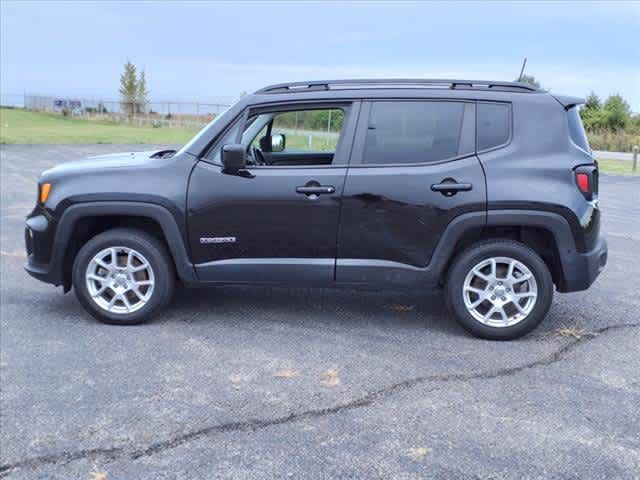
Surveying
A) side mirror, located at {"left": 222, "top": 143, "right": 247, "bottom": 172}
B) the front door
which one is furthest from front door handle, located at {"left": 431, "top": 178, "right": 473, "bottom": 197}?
side mirror, located at {"left": 222, "top": 143, "right": 247, "bottom": 172}

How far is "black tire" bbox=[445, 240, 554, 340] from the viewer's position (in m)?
4.87

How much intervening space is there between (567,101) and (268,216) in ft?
Result: 7.74

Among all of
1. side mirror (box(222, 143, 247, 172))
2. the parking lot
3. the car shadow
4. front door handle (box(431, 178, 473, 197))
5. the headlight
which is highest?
side mirror (box(222, 143, 247, 172))

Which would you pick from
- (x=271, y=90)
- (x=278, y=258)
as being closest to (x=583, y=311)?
(x=278, y=258)

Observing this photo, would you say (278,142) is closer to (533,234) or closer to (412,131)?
(412,131)

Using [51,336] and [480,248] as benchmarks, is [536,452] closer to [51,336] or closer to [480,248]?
[480,248]

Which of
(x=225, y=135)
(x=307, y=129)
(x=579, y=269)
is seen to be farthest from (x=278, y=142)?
(x=579, y=269)

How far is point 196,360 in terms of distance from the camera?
4504 mm

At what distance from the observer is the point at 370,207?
4945mm

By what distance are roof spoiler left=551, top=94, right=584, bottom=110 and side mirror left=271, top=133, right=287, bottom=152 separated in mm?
2283

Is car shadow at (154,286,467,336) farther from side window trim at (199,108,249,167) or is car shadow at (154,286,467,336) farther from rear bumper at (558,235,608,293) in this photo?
side window trim at (199,108,249,167)

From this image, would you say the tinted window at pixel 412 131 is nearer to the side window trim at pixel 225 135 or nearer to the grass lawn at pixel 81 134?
the side window trim at pixel 225 135

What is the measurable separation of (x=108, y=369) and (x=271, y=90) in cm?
239

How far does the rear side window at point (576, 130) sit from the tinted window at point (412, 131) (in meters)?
0.81
